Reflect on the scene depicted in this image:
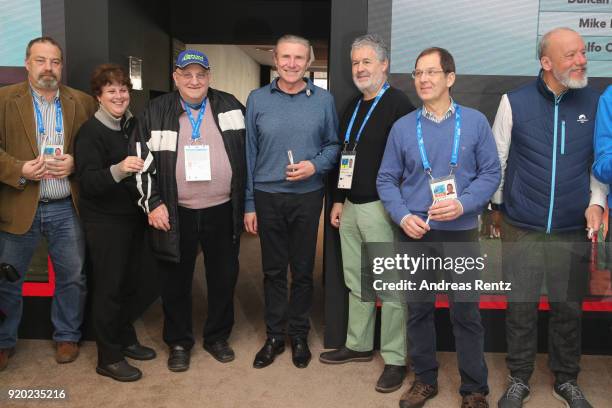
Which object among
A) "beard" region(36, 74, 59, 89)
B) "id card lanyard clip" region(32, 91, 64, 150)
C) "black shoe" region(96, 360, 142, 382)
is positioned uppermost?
"beard" region(36, 74, 59, 89)

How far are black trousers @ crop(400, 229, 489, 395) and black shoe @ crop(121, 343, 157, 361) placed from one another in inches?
55.9

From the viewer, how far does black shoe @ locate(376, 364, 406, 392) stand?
2809 mm

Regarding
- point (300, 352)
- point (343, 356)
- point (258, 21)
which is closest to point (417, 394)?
point (343, 356)

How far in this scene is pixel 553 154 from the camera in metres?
2.52

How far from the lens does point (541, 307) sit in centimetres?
325

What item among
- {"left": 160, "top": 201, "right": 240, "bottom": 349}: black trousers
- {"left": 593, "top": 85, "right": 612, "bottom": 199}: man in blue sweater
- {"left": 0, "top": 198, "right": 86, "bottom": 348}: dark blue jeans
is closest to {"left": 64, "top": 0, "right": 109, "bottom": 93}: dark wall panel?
{"left": 0, "top": 198, "right": 86, "bottom": 348}: dark blue jeans

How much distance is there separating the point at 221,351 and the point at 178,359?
0.78ft

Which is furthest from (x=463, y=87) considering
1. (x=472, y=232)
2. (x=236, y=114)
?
(x=236, y=114)

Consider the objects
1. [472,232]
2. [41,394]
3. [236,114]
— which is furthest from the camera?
[236,114]

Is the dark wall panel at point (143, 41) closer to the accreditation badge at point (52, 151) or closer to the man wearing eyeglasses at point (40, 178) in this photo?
the man wearing eyeglasses at point (40, 178)

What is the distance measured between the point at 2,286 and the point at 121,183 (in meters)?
0.90

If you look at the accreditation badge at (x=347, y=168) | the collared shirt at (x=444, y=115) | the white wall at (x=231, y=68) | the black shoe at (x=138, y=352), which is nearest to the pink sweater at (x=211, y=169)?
the accreditation badge at (x=347, y=168)

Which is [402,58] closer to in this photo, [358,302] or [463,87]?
[463,87]

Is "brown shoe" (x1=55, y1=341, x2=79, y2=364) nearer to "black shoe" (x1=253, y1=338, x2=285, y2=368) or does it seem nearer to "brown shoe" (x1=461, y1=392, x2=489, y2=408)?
"black shoe" (x1=253, y1=338, x2=285, y2=368)
